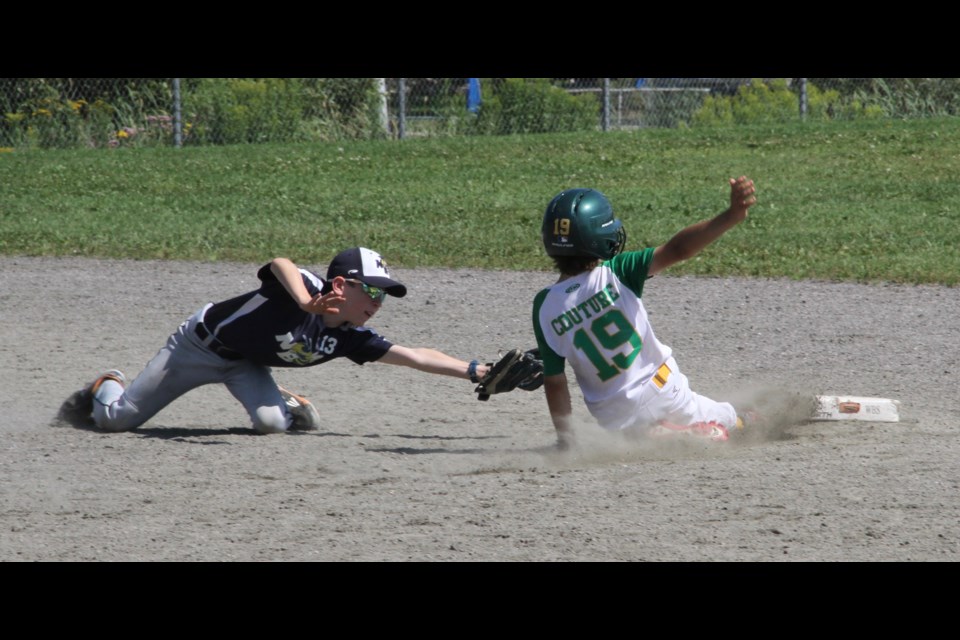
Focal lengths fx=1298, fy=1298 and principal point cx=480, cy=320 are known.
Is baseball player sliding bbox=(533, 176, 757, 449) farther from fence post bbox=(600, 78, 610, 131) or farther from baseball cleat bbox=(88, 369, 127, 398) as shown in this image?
fence post bbox=(600, 78, 610, 131)

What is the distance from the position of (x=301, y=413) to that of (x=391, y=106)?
1606cm

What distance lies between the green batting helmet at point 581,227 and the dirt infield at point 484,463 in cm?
85

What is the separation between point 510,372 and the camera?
5.88m

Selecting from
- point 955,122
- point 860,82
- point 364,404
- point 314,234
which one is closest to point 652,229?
point 314,234

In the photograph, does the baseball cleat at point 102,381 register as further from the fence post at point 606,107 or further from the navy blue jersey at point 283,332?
the fence post at point 606,107

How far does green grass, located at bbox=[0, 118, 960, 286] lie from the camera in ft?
39.0

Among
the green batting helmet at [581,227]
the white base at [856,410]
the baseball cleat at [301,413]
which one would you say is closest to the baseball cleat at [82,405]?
the baseball cleat at [301,413]

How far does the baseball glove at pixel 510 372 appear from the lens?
5.85 m

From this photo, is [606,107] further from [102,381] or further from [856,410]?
[102,381]

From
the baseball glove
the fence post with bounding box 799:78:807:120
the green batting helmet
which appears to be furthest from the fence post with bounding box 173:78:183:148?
the green batting helmet

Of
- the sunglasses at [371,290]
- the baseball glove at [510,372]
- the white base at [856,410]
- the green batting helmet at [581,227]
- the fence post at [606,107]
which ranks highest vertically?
the fence post at [606,107]

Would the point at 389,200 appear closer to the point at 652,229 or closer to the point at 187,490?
the point at 652,229

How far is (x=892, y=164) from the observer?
16.3 meters

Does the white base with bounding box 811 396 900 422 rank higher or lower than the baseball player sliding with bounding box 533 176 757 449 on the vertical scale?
lower
